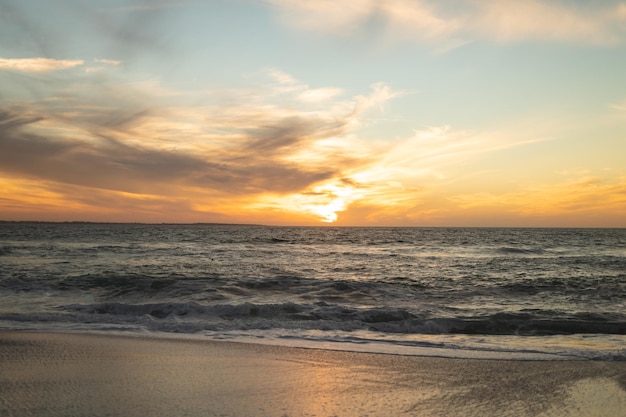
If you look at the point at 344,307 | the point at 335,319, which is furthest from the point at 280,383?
the point at 344,307

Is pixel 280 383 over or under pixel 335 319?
over

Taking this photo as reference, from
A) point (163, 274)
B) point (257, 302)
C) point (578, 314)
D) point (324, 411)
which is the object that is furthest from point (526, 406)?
point (163, 274)

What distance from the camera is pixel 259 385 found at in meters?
5.75

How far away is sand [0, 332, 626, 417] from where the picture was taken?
491 centimetres

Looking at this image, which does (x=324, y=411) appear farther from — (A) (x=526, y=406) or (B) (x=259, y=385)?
(A) (x=526, y=406)

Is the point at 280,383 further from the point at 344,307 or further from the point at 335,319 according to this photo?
the point at 344,307

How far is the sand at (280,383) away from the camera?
491 centimetres

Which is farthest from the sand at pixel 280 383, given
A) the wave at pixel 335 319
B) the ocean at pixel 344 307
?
the wave at pixel 335 319

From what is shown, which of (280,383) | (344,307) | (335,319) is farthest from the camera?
(344,307)

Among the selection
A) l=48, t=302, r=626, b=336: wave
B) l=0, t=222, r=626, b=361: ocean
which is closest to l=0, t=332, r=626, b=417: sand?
l=0, t=222, r=626, b=361: ocean

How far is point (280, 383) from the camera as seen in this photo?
586 cm

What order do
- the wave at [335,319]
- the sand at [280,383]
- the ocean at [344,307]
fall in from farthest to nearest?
1. the wave at [335,319]
2. the ocean at [344,307]
3. the sand at [280,383]

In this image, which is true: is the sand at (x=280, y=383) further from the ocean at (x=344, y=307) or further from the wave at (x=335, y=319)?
the wave at (x=335, y=319)

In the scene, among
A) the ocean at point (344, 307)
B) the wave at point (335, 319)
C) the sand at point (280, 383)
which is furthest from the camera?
the wave at point (335, 319)
